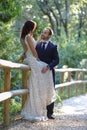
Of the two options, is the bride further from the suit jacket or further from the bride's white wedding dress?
the suit jacket

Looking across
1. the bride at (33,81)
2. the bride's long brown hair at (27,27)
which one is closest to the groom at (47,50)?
the bride at (33,81)

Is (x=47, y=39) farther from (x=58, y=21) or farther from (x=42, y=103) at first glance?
(x=58, y=21)

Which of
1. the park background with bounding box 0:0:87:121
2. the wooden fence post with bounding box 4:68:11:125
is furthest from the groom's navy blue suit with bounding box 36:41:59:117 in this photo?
the wooden fence post with bounding box 4:68:11:125

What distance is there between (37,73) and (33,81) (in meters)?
0.17

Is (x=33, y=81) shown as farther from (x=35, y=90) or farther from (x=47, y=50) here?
(x=47, y=50)

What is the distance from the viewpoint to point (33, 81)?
27.3 ft

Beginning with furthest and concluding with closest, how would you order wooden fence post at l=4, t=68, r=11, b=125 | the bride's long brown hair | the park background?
the park background
the bride's long brown hair
wooden fence post at l=4, t=68, r=11, b=125

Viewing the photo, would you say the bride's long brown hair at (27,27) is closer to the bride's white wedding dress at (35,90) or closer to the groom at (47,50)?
the bride's white wedding dress at (35,90)

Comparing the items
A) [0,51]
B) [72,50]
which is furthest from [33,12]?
[0,51]

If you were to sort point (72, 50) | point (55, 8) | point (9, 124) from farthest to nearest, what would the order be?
1. point (55, 8)
2. point (72, 50)
3. point (9, 124)

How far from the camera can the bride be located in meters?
8.30

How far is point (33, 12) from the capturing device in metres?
28.9

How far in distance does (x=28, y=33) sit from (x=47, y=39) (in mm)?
481

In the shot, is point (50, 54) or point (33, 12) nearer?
point (50, 54)
